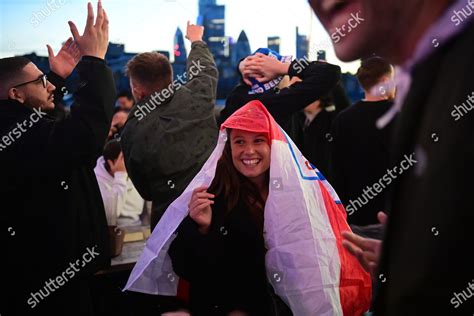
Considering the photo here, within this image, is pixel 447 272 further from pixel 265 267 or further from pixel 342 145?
pixel 342 145

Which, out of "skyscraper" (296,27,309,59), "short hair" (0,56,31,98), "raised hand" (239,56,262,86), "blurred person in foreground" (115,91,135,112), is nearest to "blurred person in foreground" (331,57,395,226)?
"skyscraper" (296,27,309,59)

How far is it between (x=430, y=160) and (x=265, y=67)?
6.31 ft

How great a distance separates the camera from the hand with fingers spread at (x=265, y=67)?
7.41 ft

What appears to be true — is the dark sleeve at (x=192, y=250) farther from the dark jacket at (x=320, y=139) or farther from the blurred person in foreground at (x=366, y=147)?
the dark jacket at (x=320, y=139)

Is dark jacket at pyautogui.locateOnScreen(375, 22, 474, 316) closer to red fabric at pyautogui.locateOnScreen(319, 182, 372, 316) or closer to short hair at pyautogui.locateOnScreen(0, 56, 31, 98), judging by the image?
red fabric at pyautogui.locateOnScreen(319, 182, 372, 316)

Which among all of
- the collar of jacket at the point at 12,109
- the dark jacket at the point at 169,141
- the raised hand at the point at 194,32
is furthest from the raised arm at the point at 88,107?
the raised hand at the point at 194,32

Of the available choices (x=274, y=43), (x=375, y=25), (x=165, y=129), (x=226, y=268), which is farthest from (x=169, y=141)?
(x=274, y=43)

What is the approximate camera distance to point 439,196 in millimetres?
393

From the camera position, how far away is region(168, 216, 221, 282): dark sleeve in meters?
1.62

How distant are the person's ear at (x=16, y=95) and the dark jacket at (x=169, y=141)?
65cm

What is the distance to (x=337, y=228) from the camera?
1.71 metres

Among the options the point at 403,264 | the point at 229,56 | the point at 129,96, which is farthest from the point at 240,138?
the point at 229,56

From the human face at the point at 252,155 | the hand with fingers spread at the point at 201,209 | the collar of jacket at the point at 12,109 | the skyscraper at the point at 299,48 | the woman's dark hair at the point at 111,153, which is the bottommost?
the woman's dark hair at the point at 111,153

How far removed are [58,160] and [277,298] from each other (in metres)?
1.10
